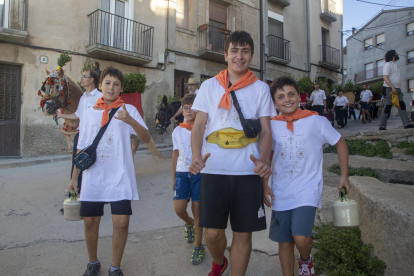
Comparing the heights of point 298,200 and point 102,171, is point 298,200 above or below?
below

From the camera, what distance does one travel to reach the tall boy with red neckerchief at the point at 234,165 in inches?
86.3

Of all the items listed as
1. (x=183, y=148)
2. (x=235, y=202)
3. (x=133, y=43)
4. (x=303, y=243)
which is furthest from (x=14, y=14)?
(x=303, y=243)

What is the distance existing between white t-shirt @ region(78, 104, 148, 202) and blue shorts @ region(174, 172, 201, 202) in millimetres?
630

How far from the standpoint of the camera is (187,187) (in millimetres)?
3252

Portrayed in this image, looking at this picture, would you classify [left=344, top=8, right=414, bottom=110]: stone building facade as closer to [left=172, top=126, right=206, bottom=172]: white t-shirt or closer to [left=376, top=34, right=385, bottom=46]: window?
[left=376, top=34, right=385, bottom=46]: window

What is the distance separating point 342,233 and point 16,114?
34.2 feet

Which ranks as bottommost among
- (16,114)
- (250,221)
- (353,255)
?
(353,255)

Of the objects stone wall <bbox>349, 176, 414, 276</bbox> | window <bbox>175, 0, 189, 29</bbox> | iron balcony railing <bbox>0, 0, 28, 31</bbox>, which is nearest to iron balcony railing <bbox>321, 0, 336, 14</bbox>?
window <bbox>175, 0, 189, 29</bbox>

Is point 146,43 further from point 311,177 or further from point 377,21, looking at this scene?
point 377,21

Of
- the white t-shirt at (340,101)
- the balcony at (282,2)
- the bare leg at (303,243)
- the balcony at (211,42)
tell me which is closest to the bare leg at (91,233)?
the bare leg at (303,243)

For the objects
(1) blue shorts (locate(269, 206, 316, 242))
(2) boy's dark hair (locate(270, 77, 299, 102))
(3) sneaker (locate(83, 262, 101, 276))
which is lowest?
(3) sneaker (locate(83, 262, 101, 276))

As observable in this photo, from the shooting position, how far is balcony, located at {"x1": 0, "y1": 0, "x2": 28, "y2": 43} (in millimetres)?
9806

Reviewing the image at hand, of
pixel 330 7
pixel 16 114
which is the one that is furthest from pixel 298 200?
pixel 330 7

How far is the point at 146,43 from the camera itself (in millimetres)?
12844
